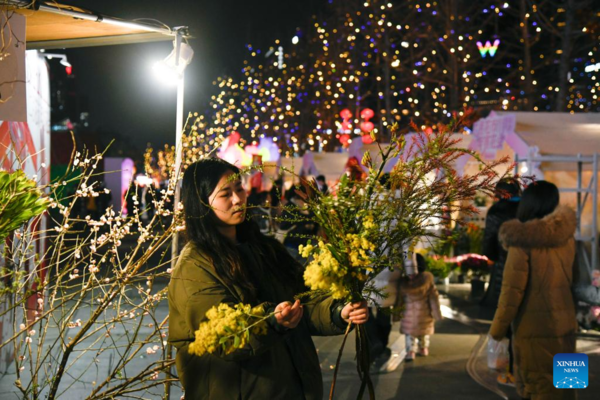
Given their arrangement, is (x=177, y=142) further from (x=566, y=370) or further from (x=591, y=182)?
(x=591, y=182)

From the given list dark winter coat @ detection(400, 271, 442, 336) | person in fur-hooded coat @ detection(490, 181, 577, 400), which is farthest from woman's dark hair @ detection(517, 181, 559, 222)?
dark winter coat @ detection(400, 271, 442, 336)

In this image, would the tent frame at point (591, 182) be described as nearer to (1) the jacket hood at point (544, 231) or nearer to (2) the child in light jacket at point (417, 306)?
(2) the child in light jacket at point (417, 306)

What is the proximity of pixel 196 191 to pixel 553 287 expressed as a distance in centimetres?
311

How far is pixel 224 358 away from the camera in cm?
285

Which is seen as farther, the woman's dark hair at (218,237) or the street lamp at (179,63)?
the street lamp at (179,63)

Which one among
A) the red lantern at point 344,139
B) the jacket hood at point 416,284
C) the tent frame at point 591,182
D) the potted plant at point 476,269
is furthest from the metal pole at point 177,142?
the red lantern at point 344,139

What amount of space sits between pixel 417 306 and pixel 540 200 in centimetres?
311

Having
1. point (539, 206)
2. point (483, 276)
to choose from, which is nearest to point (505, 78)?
point (483, 276)

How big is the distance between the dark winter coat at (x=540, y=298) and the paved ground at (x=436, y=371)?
5.50ft

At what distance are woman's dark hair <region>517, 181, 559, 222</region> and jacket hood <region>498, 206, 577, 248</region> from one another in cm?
6

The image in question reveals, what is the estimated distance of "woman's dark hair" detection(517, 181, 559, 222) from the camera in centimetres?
545

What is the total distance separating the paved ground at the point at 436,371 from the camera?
6.96m

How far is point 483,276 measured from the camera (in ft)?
45.2

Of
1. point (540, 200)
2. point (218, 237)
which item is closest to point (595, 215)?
point (540, 200)
